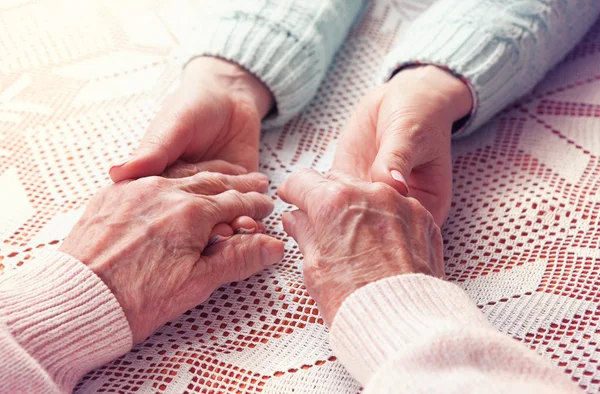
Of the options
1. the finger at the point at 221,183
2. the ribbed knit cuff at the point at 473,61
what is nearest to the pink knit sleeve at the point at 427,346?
the finger at the point at 221,183

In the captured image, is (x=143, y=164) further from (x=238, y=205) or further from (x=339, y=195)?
(x=339, y=195)

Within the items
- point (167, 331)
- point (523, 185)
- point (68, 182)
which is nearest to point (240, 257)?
point (167, 331)

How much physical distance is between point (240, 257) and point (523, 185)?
514 mm

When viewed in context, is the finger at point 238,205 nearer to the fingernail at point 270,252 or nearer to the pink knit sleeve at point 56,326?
the fingernail at point 270,252

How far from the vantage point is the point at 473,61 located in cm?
113

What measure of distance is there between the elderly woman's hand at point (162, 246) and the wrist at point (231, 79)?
0.84ft

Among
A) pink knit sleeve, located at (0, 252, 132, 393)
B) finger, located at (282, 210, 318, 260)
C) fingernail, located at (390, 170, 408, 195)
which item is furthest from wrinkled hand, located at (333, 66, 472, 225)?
pink knit sleeve, located at (0, 252, 132, 393)

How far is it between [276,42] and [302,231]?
1.57ft

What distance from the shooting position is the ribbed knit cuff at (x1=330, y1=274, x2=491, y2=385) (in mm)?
672

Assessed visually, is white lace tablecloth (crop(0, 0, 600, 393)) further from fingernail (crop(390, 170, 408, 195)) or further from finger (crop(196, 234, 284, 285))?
fingernail (crop(390, 170, 408, 195))

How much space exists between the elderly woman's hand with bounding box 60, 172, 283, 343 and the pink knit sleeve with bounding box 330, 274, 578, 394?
219 mm

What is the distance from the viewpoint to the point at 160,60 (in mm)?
1328

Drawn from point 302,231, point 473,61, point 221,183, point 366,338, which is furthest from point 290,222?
point 473,61

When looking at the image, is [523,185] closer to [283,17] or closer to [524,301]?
[524,301]
